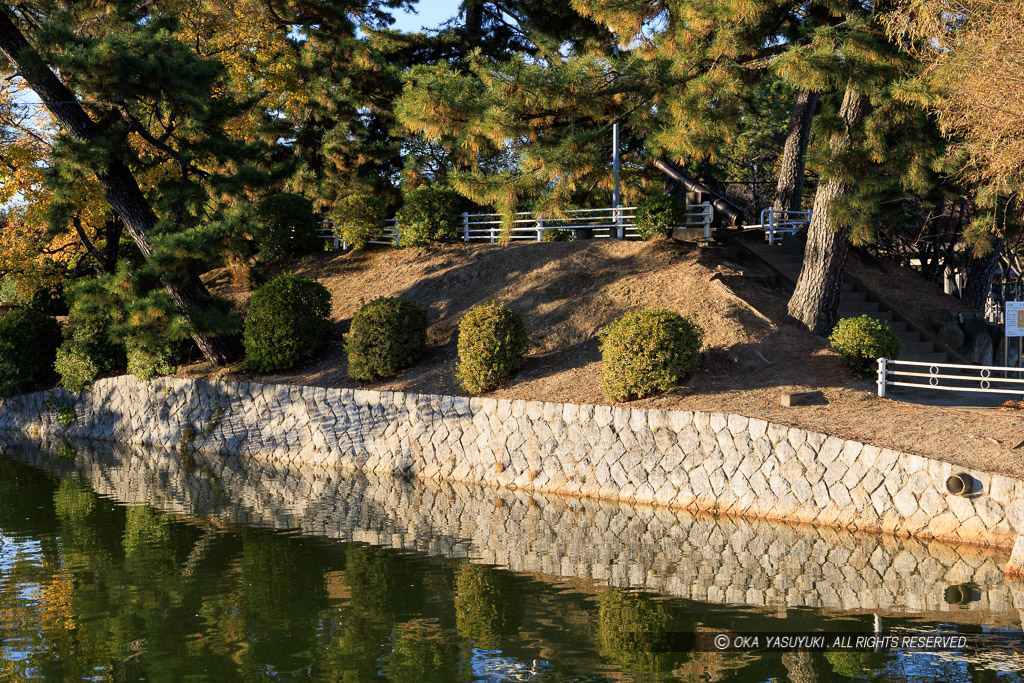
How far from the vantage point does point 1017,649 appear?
7.76m

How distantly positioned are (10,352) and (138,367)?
503cm

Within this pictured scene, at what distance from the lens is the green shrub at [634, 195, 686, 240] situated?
20.6 m

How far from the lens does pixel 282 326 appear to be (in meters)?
19.3

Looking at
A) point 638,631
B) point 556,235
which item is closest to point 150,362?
point 556,235

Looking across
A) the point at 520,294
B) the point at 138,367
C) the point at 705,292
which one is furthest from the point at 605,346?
the point at 138,367

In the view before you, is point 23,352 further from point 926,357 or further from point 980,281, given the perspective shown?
point 980,281

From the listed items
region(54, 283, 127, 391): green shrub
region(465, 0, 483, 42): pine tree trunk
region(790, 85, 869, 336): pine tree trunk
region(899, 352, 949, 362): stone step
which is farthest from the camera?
region(465, 0, 483, 42): pine tree trunk

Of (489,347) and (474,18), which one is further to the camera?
(474,18)

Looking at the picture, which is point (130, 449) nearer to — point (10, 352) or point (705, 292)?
point (10, 352)

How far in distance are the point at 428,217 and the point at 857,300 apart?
1050 centimetres

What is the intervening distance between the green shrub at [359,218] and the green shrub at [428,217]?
3.12 feet

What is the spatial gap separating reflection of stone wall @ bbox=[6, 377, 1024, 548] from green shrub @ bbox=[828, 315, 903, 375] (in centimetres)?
343

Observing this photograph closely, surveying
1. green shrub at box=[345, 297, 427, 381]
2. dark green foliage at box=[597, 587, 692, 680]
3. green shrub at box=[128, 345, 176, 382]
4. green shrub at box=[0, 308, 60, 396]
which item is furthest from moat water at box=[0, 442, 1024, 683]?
green shrub at box=[0, 308, 60, 396]

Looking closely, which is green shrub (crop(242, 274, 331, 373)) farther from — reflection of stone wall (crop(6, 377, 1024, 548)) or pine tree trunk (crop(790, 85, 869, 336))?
pine tree trunk (crop(790, 85, 869, 336))
